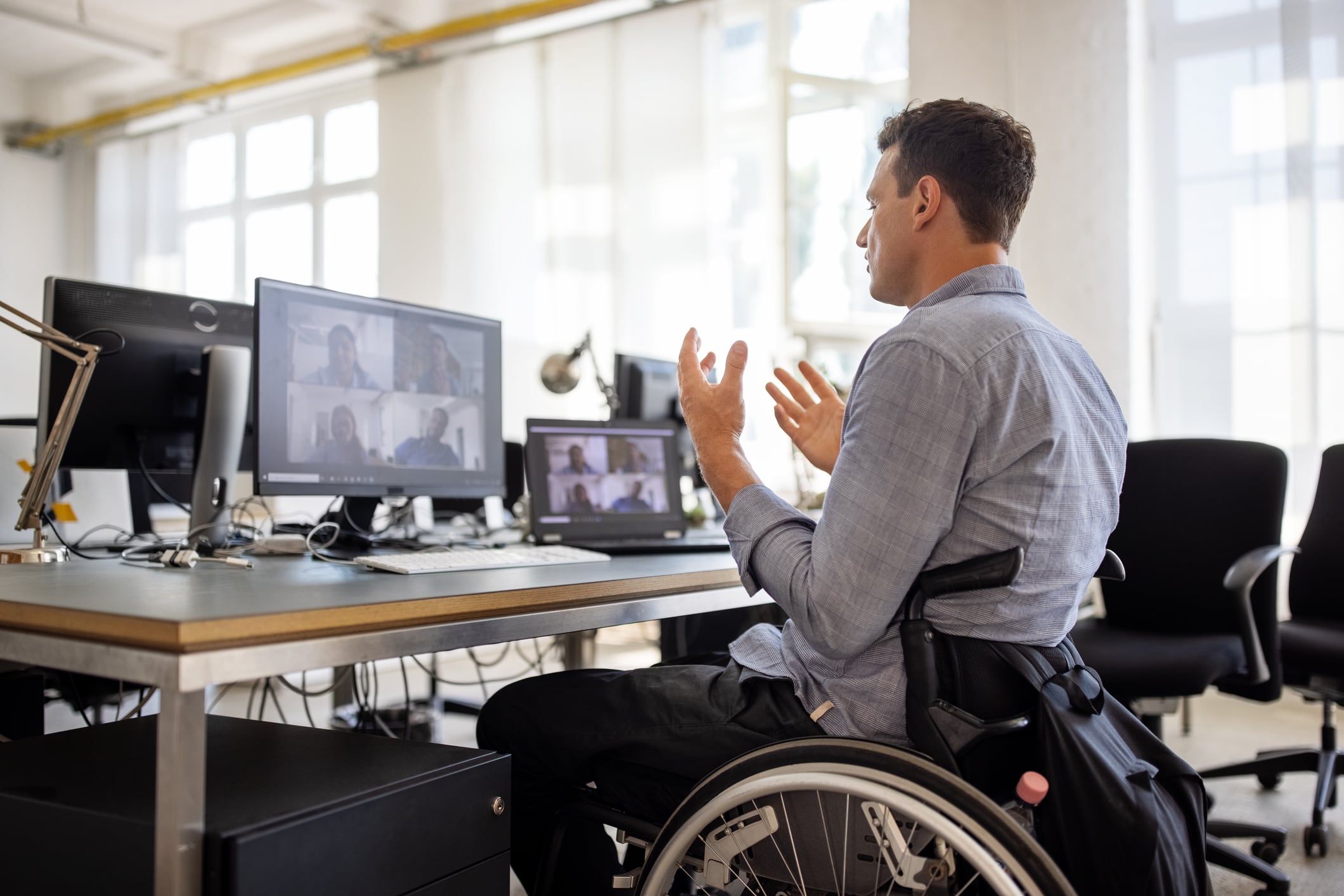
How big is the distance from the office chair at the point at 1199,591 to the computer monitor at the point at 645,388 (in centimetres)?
121

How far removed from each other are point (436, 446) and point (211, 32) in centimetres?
616

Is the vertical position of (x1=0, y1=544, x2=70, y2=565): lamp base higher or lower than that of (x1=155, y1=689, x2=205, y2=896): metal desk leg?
higher

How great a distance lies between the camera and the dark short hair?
1.37 m

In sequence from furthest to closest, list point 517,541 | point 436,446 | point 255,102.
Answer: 1. point 255,102
2. point 517,541
3. point 436,446

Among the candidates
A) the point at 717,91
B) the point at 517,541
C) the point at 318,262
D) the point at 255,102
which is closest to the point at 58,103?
the point at 255,102

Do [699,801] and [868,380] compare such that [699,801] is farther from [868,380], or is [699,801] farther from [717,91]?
[717,91]

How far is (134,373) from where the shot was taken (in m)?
2.06

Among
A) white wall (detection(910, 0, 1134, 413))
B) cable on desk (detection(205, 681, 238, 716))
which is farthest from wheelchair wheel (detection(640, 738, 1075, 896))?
white wall (detection(910, 0, 1134, 413))

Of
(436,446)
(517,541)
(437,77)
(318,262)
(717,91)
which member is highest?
(437,77)

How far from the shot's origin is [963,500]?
3.84 ft

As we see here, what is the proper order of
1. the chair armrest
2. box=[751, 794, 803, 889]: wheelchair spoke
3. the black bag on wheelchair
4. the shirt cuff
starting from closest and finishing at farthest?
the black bag on wheelchair, box=[751, 794, 803, 889]: wheelchair spoke, the shirt cuff, the chair armrest

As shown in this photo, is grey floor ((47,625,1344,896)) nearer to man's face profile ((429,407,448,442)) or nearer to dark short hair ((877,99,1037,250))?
man's face profile ((429,407,448,442))

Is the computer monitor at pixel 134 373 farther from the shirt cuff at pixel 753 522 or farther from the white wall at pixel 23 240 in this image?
the white wall at pixel 23 240

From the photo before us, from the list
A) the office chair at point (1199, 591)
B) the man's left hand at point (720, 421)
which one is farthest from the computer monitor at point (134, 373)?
the office chair at point (1199, 591)
